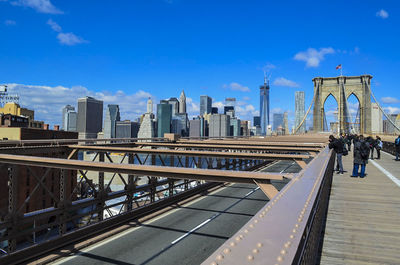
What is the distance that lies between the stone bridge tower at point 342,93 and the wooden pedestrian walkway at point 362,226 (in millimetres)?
112291

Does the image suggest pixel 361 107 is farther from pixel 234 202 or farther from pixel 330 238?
pixel 330 238

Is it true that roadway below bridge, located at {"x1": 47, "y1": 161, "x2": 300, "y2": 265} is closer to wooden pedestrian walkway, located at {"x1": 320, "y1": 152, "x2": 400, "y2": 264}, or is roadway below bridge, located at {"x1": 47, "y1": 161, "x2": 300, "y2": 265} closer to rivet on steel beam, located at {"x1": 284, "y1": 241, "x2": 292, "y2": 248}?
wooden pedestrian walkway, located at {"x1": 320, "y1": 152, "x2": 400, "y2": 264}

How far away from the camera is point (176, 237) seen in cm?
1327

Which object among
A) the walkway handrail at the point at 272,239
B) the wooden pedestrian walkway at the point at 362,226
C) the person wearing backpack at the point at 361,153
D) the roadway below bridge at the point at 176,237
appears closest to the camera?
the walkway handrail at the point at 272,239

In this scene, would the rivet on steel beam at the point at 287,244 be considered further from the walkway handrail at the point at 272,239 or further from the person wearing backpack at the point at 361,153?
the person wearing backpack at the point at 361,153

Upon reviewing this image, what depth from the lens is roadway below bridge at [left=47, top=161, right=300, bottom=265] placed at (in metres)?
10.7

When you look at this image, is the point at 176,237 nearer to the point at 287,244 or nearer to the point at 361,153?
the point at 361,153

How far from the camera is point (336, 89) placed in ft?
385

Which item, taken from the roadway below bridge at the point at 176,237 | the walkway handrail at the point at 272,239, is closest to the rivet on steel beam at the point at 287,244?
the walkway handrail at the point at 272,239

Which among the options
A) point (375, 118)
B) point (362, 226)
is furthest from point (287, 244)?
point (375, 118)

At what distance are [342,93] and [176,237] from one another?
12092 centimetres

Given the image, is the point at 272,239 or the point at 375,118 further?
the point at 375,118

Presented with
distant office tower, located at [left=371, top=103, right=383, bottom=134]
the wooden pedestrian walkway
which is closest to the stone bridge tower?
distant office tower, located at [left=371, top=103, right=383, bottom=134]

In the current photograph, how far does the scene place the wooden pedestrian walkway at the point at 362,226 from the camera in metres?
4.47
